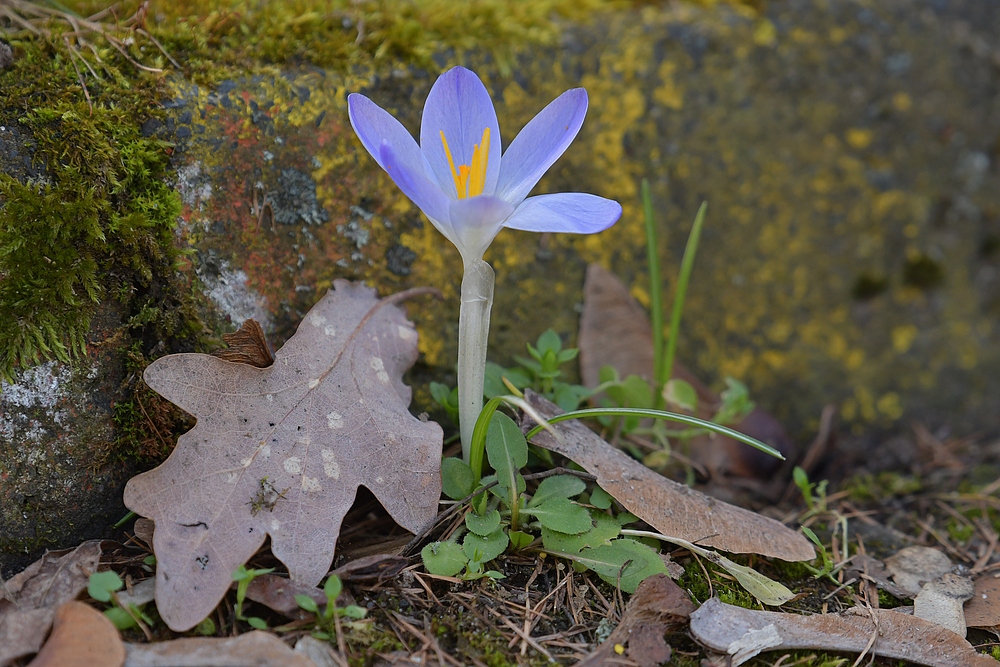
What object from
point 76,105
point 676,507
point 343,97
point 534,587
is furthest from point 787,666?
point 76,105

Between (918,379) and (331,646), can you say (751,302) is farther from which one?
(331,646)

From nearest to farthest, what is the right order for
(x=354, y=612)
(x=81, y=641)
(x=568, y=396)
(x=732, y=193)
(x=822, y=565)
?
(x=81, y=641), (x=354, y=612), (x=822, y=565), (x=568, y=396), (x=732, y=193)

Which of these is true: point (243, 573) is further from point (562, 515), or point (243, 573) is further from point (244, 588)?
point (562, 515)

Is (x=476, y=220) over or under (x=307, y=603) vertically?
over

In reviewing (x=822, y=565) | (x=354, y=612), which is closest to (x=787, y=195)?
(x=822, y=565)

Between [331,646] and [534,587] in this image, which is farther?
[534,587]

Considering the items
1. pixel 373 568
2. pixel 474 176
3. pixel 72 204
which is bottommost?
pixel 373 568
